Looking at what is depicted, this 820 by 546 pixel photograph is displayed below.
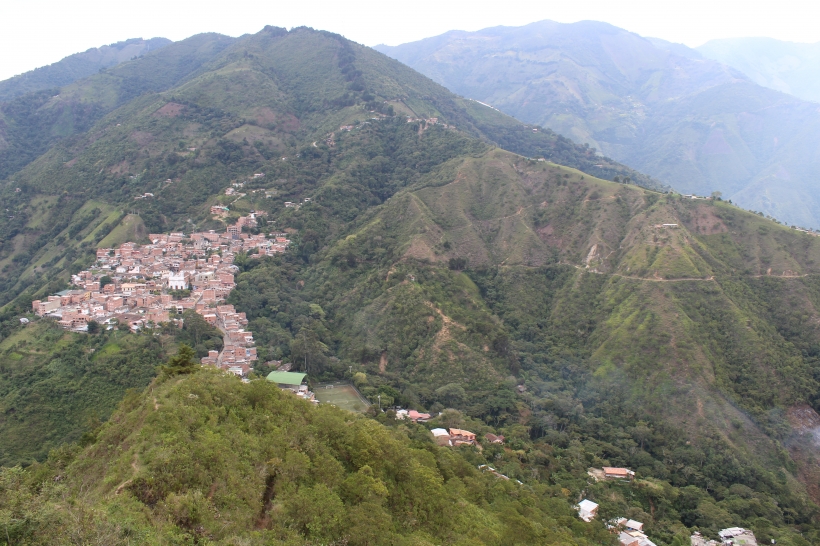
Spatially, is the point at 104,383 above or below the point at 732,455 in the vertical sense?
above

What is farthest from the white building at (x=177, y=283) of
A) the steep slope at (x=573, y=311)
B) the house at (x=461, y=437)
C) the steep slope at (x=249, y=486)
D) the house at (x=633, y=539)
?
the house at (x=633, y=539)

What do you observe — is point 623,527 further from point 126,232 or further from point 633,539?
point 126,232

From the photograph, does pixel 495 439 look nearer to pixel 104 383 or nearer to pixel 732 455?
pixel 732 455

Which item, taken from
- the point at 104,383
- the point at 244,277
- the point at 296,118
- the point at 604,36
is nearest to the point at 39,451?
the point at 104,383

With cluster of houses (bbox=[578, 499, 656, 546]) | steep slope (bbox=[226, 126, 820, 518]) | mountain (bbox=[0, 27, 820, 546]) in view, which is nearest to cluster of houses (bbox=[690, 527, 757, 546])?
mountain (bbox=[0, 27, 820, 546])

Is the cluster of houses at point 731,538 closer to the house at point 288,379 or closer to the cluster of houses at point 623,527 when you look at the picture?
the cluster of houses at point 623,527

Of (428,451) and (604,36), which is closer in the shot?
(428,451)

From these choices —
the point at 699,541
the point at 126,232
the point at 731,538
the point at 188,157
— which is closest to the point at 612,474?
the point at 699,541
